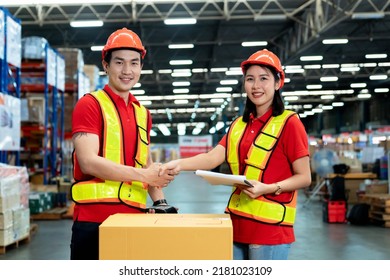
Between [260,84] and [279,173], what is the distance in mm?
328

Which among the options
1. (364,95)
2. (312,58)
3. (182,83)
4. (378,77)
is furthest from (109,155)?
(364,95)

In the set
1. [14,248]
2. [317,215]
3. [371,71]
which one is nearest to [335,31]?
[317,215]

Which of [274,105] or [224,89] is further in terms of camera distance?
[224,89]

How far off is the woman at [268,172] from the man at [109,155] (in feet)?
0.47

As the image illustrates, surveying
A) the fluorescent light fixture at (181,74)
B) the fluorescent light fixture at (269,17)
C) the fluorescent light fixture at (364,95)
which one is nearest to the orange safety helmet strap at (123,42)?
the fluorescent light fixture at (269,17)

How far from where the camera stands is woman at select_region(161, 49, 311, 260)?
1766 millimetres

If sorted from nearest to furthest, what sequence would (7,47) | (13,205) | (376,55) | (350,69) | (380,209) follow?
(13,205)
(7,47)
(380,209)
(376,55)
(350,69)

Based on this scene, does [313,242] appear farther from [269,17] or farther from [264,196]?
[269,17]

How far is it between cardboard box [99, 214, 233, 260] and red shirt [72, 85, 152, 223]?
0.37 metres

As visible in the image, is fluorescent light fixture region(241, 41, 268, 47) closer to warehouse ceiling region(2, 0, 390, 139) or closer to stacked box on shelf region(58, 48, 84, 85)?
warehouse ceiling region(2, 0, 390, 139)

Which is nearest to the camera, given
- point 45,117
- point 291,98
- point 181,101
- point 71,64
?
point 45,117

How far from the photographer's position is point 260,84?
1816 millimetres

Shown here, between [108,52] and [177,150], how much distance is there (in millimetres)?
21471

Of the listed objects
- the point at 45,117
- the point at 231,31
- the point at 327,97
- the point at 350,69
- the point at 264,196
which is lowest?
the point at 264,196
